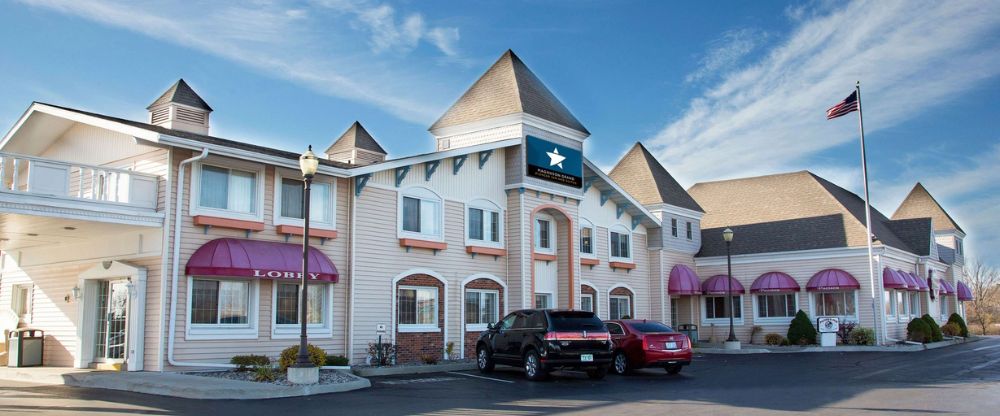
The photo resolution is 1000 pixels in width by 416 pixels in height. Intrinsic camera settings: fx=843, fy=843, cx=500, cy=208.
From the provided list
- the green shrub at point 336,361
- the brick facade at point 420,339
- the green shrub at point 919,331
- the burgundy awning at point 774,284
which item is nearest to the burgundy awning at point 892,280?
the green shrub at point 919,331

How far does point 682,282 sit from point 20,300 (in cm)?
2591

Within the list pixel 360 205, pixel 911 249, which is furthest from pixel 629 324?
pixel 911 249

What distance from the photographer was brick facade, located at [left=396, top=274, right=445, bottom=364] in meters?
24.3

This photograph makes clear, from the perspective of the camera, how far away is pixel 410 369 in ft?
73.8

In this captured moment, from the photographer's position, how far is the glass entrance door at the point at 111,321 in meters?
20.5

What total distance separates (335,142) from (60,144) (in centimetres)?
910

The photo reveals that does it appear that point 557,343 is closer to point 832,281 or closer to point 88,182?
point 88,182

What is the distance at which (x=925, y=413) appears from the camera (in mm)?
13172

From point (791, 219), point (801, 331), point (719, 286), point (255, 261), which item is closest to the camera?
point (255, 261)

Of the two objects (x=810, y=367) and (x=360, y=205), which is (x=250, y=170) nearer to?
(x=360, y=205)

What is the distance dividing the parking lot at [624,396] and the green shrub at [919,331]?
1473 cm

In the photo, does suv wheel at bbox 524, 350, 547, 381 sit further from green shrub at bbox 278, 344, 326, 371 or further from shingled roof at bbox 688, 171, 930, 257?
shingled roof at bbox 688, 171, 930, 257

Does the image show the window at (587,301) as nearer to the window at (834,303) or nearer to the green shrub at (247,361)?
the window at (834,303)

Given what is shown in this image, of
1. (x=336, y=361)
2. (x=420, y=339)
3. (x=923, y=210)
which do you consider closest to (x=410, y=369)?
(x=336, y=361)
